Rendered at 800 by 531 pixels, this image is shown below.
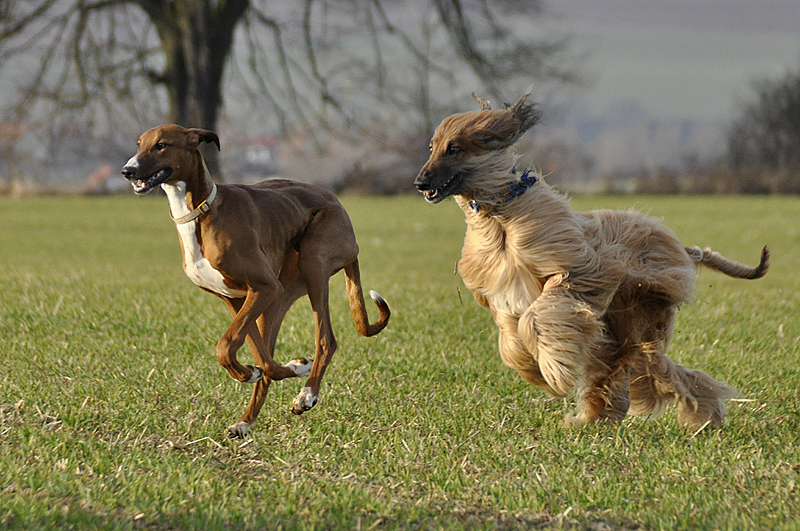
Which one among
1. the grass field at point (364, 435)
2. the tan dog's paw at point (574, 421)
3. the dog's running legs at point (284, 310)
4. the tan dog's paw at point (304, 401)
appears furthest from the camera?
the tan dog's paw at point (574, 421)

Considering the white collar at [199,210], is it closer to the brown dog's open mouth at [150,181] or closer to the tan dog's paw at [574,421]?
the brown dog's open mouth at [150,181]

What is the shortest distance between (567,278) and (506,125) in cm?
84

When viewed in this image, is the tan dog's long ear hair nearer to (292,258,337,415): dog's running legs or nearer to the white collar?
(292,258,337,415): dog's running legs

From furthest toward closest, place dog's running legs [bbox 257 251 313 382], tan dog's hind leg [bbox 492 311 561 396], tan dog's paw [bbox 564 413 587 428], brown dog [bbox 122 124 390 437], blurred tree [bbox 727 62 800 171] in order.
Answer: blurred tree [bbox 727 62 800 171] → tan dog's paw [bbox 564 413 587 428] → tan dog's hind leg [bbox 492 311 561 396] → dog's running legs [bbox 257 251 313 382] → brown dog [bbox 122 124 390 437]

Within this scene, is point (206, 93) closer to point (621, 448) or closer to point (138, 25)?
point (138, 25)

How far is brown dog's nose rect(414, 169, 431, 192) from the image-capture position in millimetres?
3978

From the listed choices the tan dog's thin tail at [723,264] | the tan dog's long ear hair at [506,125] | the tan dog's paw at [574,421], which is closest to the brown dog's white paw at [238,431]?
the tan dog's paw at [574,421]

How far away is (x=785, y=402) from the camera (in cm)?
514

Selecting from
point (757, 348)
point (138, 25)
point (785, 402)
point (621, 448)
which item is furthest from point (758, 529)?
point (138, 25)

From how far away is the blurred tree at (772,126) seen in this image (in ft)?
148

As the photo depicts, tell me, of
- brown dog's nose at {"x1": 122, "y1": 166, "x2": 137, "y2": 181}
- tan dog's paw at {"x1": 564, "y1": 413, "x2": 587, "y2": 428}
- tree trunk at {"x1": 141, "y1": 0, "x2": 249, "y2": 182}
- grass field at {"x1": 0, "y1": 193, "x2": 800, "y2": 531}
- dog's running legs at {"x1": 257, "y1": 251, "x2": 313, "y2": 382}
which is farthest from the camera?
tree trunk at {"x1": 141, "y1": 0, "x2": 249, "y2": 182}

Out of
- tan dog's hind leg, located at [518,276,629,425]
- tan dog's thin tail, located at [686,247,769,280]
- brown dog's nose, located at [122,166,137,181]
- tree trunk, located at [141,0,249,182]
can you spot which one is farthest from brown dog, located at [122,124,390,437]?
tree trunk, located at [141,0,249,182]

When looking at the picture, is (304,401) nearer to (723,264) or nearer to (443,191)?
(443,191)

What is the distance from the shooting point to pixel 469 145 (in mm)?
4164
